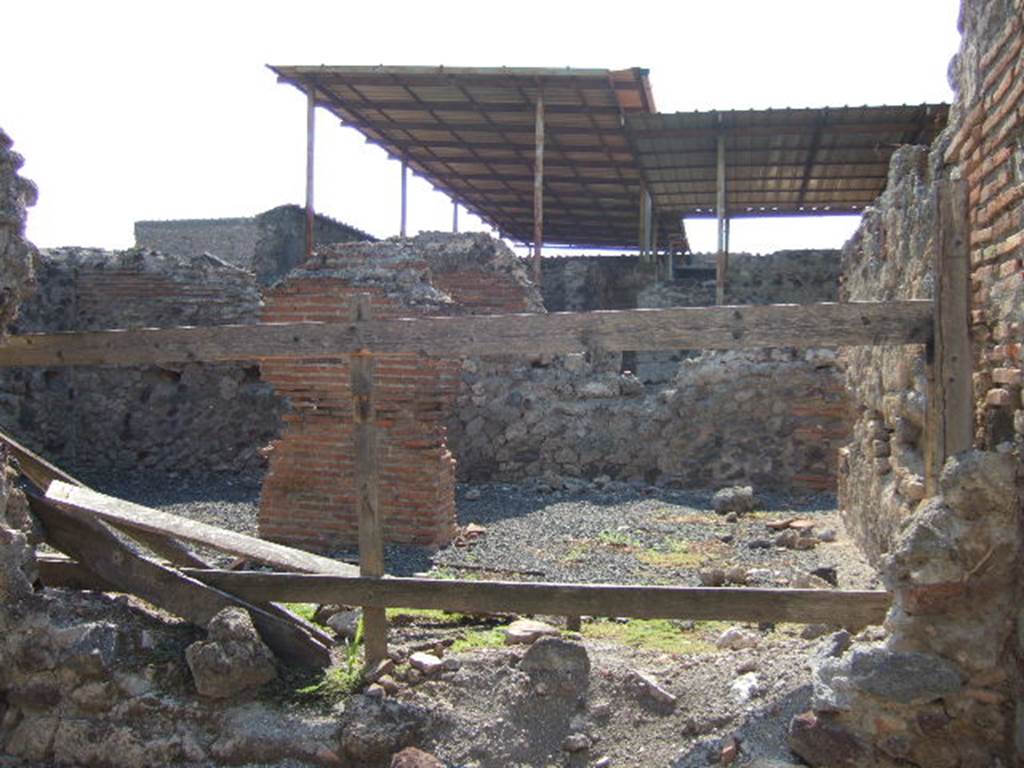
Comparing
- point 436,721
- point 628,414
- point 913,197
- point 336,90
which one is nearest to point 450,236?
point 336,90

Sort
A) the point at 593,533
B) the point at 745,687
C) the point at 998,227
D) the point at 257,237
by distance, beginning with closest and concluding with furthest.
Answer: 1. the point at 998,227
2. the point at 745,687
3. the point at 593,533
4. the point at 257,237

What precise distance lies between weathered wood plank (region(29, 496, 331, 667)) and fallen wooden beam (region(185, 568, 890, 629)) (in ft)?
0.33

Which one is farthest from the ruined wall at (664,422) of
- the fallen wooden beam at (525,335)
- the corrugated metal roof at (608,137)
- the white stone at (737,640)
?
the fallen wooden beam at (525,335)

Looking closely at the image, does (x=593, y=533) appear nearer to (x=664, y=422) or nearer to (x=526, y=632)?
(x=664, y=422)

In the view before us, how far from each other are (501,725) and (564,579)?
2515 millimetres

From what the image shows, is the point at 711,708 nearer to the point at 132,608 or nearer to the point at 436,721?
the point at 436,721

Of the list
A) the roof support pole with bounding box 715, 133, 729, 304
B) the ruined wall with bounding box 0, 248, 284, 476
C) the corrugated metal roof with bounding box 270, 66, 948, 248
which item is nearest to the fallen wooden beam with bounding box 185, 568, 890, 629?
the corrugated metal roof with bounding box 270, 66, 948, 248

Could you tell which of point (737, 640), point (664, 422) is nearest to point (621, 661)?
point (737, 640)

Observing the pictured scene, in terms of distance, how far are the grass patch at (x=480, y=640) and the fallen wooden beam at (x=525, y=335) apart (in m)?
1.55

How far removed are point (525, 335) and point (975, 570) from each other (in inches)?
81.5

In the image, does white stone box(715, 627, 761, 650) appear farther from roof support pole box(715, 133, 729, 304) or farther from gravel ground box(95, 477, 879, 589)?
roof support pole box(715, 133, 729, 304)

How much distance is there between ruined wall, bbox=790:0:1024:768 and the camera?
330cm

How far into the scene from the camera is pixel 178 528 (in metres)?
4.80

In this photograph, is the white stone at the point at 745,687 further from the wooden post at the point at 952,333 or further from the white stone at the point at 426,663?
the white stone at the point at 426,663
